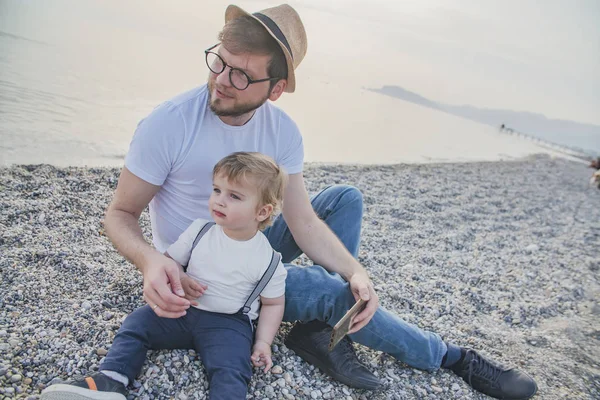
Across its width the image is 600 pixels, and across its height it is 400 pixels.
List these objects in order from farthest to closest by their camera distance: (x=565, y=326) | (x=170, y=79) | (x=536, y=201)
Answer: (x=170, y=79) → (x=536, y=201) → (x=565, y=326)

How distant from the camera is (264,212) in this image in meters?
2.67

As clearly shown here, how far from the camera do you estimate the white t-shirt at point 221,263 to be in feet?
8.51

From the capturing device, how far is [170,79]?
67.3 ft

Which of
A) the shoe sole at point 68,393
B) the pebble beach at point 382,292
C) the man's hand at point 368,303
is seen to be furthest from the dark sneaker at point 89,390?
the man's hand at point 368,303

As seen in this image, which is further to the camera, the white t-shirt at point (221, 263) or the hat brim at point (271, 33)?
the hat brim at point (271, 33)

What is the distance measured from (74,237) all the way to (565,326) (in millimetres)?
5089

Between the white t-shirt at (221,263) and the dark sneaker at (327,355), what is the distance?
612 millimetres

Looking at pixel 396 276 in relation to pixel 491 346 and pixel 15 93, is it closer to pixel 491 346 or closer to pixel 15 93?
pixel 491 346

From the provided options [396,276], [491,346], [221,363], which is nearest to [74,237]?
[221,363]

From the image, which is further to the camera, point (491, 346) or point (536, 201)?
point (536, 201)

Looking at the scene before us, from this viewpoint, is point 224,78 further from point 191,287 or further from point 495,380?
point 495,380

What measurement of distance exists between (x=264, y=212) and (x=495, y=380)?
2104 millimetres

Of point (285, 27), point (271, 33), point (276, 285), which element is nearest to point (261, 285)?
point (276, 285)

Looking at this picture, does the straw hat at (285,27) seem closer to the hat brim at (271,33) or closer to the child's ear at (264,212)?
the hat brim at (271,33)
